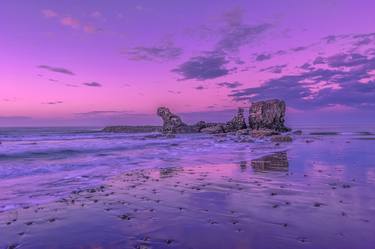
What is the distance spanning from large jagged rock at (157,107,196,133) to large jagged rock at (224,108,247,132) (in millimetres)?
10963

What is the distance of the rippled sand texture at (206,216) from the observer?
638 centimetres

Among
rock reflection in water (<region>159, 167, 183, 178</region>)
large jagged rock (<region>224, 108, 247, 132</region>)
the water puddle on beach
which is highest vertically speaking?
large jagged rock (<region>224, 108, 247, 132</region>)

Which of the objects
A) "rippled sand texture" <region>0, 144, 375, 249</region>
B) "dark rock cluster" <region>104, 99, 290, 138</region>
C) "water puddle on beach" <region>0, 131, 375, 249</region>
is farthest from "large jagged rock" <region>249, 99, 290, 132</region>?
Result: "rippled sand texture" <region>0, 144, 375, 249</region>

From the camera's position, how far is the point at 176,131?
8088 centimetres

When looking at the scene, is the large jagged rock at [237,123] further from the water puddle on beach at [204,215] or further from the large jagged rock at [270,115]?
the water puddle on beach at [204,215]

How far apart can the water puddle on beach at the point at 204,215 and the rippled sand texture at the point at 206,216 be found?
2 centimetres

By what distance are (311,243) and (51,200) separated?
8.10m

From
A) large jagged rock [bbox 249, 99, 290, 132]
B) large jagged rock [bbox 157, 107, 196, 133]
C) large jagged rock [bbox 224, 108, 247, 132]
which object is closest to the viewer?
large jagged rock [bbox 249, 99, 290, 132]

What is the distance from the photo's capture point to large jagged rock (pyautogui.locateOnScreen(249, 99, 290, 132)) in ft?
236

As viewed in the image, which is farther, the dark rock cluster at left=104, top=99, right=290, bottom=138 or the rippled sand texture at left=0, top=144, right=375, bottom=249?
the dark rock cluster at left=104, top=99, right=290, bottom=138

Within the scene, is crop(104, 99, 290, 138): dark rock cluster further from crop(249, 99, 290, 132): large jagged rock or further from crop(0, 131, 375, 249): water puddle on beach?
crop(0, 131, 375, 249): water puddle on beach

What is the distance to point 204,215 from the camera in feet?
27.1

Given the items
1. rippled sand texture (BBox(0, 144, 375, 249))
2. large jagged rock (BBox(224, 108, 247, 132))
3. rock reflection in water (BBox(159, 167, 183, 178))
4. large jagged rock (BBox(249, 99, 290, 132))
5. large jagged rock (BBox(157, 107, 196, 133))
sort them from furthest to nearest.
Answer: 1. large jagged rock (BBox(157, 107, 196, 133))
2. large jagged rock (BBox(224, 108, 247, 132))
3. large jagged rock (BBox(249, 99, 290, 132))
4. rock reflection in water (BBox(159, 167, 183, 178))
5. rippled sand texture (BBox(0, 144, 375, 249))

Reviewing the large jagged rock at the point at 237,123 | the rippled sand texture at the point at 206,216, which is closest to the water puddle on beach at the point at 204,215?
the rippled sand texture at the point at 206,216
